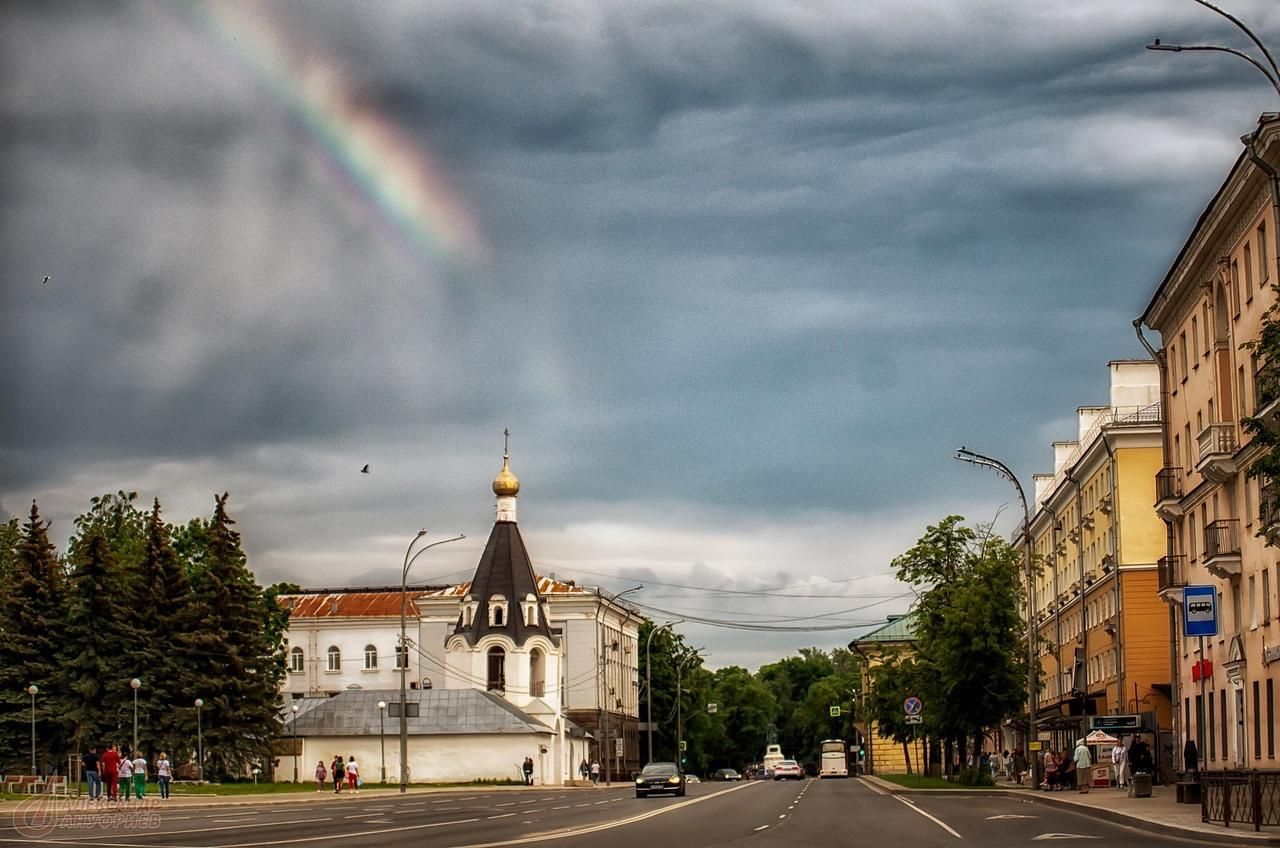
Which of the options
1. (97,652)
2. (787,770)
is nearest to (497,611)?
(787,770)

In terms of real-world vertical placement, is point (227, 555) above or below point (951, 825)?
above

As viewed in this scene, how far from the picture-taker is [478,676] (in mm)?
108250

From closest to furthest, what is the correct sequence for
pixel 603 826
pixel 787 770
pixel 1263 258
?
pixel 603 826 → pixel 1263 258 → pixel 787 770

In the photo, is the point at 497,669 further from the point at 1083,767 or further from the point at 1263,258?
the point at 1263,258

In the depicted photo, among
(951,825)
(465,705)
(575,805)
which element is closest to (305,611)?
(465,705)

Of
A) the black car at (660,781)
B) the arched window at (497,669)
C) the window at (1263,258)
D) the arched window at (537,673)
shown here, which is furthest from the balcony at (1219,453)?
the arched window at (537,673)

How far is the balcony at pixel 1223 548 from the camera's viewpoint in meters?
48.2

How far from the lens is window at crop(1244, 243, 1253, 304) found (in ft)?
151

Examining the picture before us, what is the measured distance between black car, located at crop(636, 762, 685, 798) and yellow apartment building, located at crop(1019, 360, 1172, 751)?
1662 cm

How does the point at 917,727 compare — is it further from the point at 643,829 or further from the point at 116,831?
the point at 116,831

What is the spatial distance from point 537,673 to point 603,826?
7762 cm

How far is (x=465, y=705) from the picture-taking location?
319 feet

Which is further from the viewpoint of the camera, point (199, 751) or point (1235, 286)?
point (199, 751)

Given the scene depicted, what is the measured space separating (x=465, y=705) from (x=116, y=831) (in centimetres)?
6646
